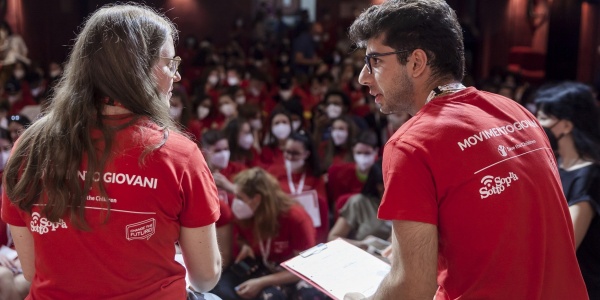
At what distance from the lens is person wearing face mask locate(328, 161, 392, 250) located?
4164 mm

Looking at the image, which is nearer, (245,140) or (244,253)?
(244,253)

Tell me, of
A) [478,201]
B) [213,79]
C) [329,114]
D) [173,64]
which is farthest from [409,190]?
[213,79]

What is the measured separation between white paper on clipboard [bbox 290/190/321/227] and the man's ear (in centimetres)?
289

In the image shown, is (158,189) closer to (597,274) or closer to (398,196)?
(398,196)

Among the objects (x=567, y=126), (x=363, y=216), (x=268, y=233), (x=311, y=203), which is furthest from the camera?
(x=311, y=203)

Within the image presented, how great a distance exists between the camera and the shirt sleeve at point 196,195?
150 cm

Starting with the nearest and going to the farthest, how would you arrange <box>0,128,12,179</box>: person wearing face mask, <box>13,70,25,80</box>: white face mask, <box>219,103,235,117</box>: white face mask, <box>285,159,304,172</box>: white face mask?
<box>0,128,12,179</box>: person wearing face mask
<box>285,159,304,172</box>: white face mask
<box>219,103,235,117</box>: white face mask
<box>13,70,25,80</box>: white face mask

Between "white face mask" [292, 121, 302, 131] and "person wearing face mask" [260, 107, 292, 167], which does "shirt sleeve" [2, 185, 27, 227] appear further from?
"white face mask" [292, 121, 302, 131]

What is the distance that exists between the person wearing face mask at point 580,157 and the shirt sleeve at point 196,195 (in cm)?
146

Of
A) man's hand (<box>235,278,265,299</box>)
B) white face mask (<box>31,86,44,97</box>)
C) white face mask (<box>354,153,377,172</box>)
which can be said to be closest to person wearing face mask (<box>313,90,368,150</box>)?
white face mask (<box>354,153,377,172</box>)

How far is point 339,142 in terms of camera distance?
5.89m

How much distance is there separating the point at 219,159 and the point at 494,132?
3.83 metres

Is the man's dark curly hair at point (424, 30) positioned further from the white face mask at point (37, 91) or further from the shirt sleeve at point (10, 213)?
the white face mask at point (37, 91)

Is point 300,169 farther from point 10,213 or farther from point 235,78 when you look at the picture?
point 235,78
